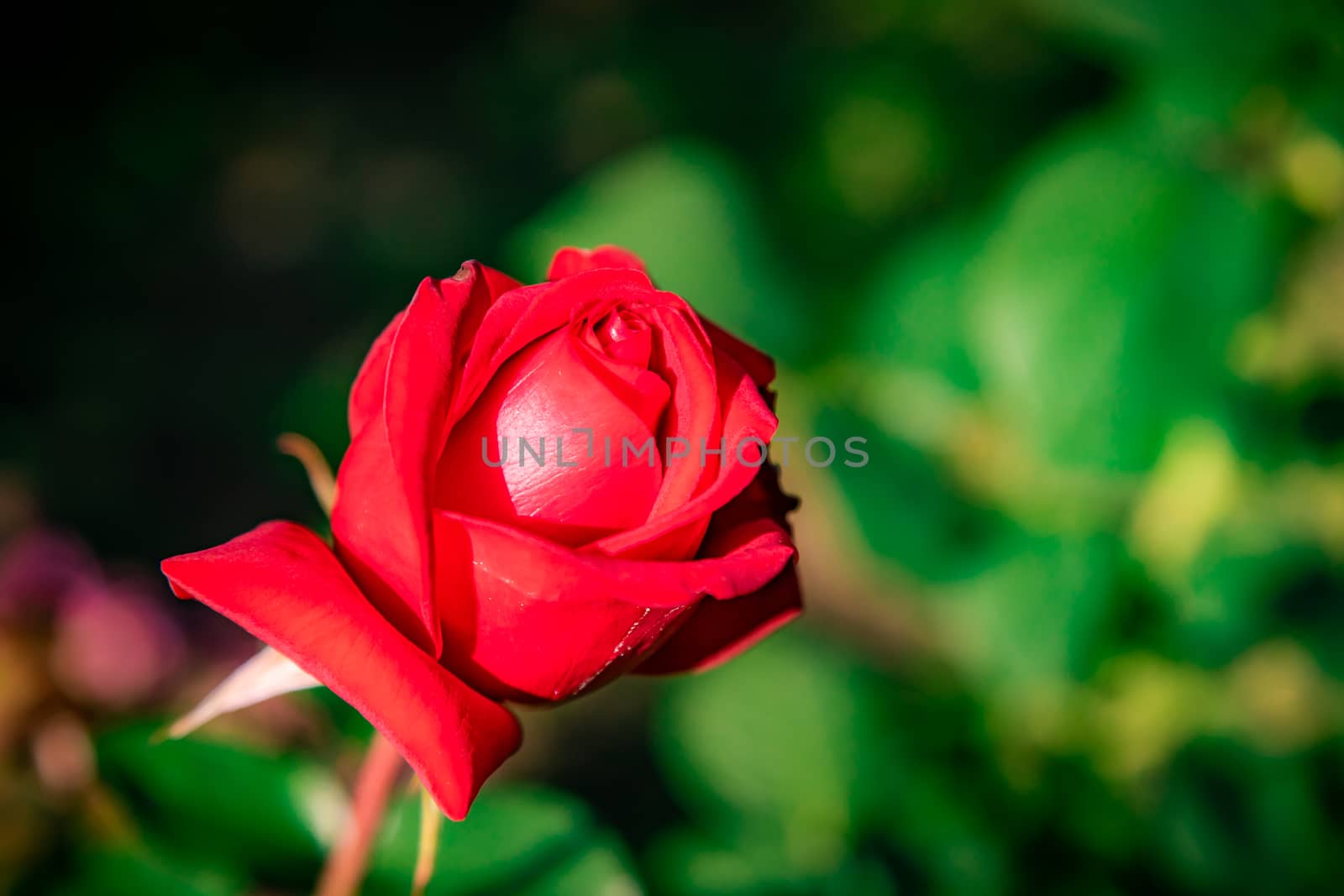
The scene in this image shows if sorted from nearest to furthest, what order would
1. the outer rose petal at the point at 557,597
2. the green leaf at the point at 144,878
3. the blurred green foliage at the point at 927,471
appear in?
the outer rose petal at the point at 557,597 → the green leaf at the point at 144,878 → the blurred green foliage at the point at 927,471

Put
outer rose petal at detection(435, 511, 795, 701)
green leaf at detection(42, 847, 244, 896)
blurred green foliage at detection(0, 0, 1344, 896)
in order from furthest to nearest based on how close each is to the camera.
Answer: blurred green foliage at detection(0, 0, 1344, 896) → green leaf at detection(42, 847, 244, 896) → outer rose petal at detection(435, 511, 795, 701)

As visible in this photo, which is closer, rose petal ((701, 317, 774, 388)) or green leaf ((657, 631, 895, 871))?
rose petal ((701, 317, 774, 388))

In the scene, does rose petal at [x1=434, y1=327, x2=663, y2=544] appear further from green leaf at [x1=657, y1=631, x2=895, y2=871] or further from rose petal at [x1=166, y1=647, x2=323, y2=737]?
green leaf at [x1=657, y1=631, x2=895, y2=871]

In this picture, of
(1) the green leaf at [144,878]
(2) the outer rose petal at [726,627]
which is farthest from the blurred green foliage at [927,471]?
(2) the outer rose petal at [726,627]

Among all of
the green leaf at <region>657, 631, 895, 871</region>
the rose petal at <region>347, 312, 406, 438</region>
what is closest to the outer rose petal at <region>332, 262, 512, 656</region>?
the rose petal at <region>347, 312, 406, 438</region>

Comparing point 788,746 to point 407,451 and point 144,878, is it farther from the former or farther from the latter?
point 407,451

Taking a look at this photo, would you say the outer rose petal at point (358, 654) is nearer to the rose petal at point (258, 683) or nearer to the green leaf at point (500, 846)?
the rose petal at point (258, 683)

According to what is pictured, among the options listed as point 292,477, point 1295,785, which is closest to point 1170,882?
point 1295,785

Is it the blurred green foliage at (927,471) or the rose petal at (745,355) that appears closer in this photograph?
the rose petal at (745,355)

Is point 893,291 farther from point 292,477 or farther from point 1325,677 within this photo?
point 292,477
